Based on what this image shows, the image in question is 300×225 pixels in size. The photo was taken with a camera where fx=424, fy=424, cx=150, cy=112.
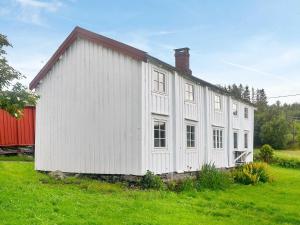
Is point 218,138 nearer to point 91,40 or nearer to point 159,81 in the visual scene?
point 159,81

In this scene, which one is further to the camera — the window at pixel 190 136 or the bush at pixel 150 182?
the window at pixel 190 136

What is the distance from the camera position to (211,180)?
23.0m

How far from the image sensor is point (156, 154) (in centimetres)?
2069

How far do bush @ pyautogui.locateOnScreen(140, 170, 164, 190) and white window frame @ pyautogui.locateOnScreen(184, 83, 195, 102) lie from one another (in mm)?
6386

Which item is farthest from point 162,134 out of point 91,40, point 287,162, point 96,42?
point 287,162

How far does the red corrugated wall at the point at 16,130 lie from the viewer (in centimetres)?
3042

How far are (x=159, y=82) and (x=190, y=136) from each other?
4.63 metres

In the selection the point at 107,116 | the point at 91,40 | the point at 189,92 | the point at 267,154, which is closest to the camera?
the point at 107,116

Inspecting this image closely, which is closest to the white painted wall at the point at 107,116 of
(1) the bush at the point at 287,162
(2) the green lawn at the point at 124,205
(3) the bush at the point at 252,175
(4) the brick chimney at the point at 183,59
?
(2) the green lawn at the point at 124,205

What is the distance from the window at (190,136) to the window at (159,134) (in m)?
2.99

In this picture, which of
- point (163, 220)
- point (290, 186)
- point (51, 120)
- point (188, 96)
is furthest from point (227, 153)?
point (163, 220)

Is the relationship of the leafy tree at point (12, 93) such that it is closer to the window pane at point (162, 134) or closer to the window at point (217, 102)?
the window pane at point (162, 134)

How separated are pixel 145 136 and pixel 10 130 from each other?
585 inches

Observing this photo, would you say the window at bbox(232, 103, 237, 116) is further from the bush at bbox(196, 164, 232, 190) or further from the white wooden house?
the bush at bbox(196, 164, 232, 190)
